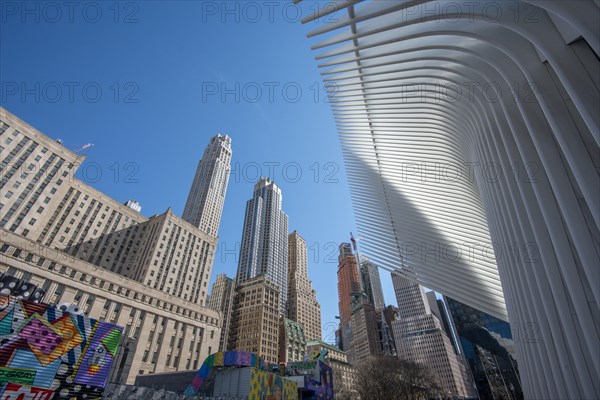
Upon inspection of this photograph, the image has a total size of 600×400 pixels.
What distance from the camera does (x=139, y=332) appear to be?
165ft

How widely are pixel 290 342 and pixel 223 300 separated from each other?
30.4m

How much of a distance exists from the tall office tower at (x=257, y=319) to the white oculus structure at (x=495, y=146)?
275 ft

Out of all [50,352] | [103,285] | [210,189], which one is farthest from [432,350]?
[50,352]

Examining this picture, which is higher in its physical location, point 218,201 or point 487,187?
point 218,201

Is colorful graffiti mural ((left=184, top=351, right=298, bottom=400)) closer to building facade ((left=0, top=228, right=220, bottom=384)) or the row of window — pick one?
building facade ((left=0, top=228, right=220, bottom=384))

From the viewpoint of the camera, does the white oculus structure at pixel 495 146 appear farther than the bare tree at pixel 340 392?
No

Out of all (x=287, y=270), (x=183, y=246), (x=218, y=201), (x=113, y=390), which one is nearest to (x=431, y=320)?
(x=287, y=270)

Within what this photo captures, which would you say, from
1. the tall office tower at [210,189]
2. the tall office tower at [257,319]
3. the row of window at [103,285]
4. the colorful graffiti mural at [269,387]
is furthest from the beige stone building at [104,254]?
the tall office tower at [210,189]

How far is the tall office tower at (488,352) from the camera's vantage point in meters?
78.6

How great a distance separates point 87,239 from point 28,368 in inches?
2660

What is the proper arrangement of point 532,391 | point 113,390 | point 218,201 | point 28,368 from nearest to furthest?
1. point 532,391
2. point 28,368
3. point 113,390
4. point 218,201

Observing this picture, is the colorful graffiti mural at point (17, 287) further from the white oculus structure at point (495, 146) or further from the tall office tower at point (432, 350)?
the tall office tower at point (432, 350)

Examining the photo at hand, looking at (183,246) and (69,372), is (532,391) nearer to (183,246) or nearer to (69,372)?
(69,372)

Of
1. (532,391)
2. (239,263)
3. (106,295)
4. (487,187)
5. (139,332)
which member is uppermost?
(239,263)
